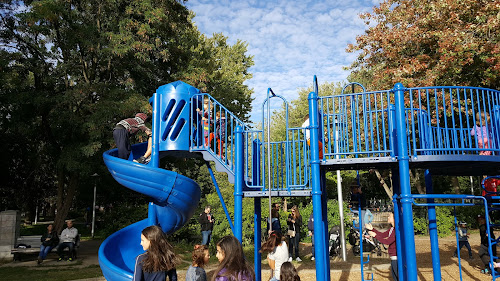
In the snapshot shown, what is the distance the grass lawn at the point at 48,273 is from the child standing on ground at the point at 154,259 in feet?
23.8

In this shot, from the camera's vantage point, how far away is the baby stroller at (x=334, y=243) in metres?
12.4

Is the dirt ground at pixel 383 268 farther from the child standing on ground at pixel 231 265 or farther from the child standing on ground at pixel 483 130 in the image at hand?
the child standing on ground at pixel 231 265

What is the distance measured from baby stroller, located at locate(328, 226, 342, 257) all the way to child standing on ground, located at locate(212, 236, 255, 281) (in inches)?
375

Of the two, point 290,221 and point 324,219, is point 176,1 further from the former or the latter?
point 324,219

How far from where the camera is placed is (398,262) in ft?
21.5

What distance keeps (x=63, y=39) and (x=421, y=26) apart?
14248 millimetres

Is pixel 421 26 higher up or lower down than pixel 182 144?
higher up

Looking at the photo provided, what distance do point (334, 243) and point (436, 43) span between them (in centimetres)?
794

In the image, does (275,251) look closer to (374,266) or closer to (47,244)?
(374,266)

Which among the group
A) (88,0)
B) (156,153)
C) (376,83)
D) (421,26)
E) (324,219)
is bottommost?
(324,219)

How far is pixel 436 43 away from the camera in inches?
516

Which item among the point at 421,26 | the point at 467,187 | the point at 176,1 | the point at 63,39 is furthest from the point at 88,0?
the point at 467,187

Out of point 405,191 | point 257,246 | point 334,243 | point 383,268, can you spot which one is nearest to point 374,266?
point 383,268

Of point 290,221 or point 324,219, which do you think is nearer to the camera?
point 324,219
